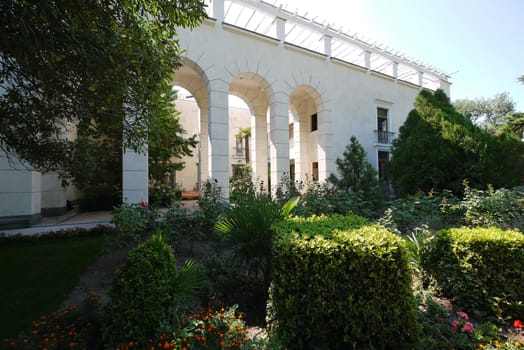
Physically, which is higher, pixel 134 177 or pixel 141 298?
pixel 134 177

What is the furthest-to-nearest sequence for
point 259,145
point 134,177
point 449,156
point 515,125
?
point 515,125, point 259,145, point 449,156, point 134,177

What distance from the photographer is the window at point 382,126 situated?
1588 centimetres

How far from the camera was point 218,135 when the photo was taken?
10211 millimetres

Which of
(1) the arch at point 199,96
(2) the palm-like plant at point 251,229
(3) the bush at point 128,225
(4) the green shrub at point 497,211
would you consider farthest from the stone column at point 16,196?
(4) the green shrub at point 497,211

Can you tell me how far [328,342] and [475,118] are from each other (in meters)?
51.1

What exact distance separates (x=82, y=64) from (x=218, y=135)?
6.98 metres

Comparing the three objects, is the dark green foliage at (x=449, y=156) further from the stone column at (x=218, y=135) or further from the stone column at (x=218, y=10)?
the stone column at (x=218, y=10)

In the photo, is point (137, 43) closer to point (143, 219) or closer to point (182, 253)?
point (143, 219)

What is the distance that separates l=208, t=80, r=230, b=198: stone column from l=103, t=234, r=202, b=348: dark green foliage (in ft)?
24.3

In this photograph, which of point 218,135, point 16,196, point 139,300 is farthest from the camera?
point 218,135

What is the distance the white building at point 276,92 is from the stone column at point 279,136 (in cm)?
5

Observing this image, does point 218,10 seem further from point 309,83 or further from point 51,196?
point 51,196

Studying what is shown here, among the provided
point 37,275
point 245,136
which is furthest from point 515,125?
point 37,275

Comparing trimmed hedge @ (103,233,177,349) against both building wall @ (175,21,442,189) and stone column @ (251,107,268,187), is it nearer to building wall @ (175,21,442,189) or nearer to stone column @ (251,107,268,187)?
building wall @ (175,21,442,189)
